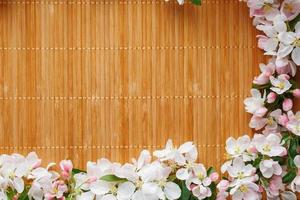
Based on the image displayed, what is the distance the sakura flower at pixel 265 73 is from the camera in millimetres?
1060

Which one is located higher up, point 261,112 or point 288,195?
point 261,112

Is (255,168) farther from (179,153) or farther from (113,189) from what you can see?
(113,189)

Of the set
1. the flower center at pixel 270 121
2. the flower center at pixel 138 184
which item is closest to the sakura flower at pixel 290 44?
the flower center at pixel 270 121

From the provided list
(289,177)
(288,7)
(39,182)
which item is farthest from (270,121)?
(39,182)

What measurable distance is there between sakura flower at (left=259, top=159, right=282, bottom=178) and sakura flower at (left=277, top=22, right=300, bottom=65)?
18 centimetres

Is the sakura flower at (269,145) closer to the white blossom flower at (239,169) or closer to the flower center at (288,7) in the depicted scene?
the white blossom flower at (239,169)

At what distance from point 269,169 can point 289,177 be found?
4 centimetres

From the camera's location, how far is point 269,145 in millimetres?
1052

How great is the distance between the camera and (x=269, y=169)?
41.4 inches

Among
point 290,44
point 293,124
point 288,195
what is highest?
point 290,44

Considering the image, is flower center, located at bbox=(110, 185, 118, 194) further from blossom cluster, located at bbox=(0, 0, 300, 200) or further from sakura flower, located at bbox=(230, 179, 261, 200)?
sakura flower, located at bbox=(230, 179, 261, 200)

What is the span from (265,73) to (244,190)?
0.70ft

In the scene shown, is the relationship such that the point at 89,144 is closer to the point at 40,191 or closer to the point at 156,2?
the point at 40,191

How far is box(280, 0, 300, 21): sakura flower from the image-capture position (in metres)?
1.04
